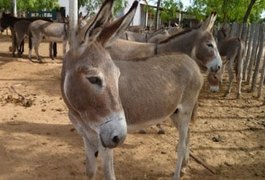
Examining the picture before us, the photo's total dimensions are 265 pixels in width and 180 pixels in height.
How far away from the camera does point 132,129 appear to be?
11.6 ft

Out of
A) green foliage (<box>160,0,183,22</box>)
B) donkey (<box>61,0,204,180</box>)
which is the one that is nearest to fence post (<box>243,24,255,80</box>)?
donkey (<box>61,0,204,180</box>)

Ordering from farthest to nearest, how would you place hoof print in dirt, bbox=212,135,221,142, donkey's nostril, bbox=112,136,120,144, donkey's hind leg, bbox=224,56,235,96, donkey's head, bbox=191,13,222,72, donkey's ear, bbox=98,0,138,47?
1. donkey's hind leg, bbox=224,56,235,96
2. hoof print in dirt, bbox=212,135,221,142
3. donkey's head, bbox=191,13,222,72
4. donkey's ear, bbox=98,0,138,47
5. donkey's nostril, bbox=112,136,120,144

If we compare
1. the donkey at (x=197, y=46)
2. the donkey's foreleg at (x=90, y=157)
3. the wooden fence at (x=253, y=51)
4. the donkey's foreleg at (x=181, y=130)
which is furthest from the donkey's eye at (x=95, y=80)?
the wooden fence at (x=253, y=51)

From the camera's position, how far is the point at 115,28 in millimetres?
2443

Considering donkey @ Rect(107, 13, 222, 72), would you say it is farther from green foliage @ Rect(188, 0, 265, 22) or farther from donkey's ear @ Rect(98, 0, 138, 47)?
green foliage @ Rect(188, 0, 265, 22)

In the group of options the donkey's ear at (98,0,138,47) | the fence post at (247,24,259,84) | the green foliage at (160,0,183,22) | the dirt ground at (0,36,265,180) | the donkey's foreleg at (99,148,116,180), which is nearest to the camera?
the donkey's ear at (98,0,138,47)

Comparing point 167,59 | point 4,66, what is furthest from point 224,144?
point 4,66

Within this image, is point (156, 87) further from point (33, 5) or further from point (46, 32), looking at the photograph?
point (33, 5)

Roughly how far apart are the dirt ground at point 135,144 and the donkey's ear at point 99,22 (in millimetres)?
2213

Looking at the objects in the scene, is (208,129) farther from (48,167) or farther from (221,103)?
(48,167)

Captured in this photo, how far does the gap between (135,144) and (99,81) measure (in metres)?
3.11

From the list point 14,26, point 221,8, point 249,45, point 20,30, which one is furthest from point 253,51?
point 14,26

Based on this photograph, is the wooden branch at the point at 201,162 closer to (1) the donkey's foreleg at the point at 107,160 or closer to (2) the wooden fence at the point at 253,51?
(1) the donkey's foreleg at the point at 107,160

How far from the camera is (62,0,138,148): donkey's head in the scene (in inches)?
88.6
